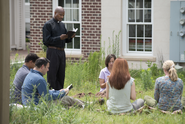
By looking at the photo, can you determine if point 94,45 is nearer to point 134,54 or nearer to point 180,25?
point 134,54

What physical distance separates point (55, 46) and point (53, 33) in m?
0.30

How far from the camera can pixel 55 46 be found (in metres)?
6.13

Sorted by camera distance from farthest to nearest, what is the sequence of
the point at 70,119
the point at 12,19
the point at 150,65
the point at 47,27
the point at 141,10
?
the point at 12,19 → the point at 141,10 → the point at 150,65 → the point at 47,27 → the point at 70,119

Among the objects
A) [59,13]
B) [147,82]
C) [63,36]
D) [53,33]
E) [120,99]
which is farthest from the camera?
[147,82]

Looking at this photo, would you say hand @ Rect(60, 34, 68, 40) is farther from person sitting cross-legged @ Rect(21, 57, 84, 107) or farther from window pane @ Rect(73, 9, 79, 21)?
window pane @ Rect(73, 9, 79, 21)

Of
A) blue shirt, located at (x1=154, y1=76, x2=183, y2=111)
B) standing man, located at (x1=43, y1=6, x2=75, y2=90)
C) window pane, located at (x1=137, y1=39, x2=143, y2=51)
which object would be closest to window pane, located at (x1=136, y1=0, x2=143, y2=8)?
window pane, located at (x1=137, y1=39, x2=143, y2=51)

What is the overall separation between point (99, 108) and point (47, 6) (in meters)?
6.06

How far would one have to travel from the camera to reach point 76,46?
10211mm

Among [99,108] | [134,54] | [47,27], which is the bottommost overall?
[99,108]

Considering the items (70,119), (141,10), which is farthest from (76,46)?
(70,119)

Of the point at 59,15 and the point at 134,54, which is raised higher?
the point at 59,15

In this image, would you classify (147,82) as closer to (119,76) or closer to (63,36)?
(63,36)

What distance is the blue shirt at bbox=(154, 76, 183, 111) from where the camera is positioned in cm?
463

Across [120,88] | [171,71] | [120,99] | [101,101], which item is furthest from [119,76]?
[101,101]
